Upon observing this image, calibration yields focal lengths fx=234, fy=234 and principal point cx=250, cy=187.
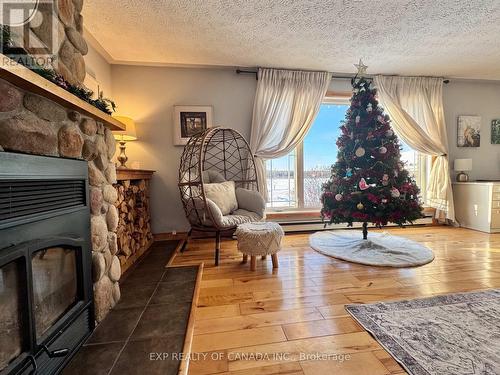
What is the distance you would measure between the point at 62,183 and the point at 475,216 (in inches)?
178

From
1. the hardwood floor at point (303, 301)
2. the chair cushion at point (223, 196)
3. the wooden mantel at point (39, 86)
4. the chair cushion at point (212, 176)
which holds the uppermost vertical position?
the wooden mantel at point (39, 86)

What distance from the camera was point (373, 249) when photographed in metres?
2.37

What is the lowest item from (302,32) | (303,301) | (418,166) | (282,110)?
(303,301)

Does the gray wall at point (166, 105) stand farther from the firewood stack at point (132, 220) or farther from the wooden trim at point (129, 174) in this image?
the wooden trim at point (129, 174)

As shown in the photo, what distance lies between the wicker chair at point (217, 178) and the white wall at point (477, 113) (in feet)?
10.3

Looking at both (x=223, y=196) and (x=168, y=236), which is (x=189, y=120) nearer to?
(x=223, y=196)

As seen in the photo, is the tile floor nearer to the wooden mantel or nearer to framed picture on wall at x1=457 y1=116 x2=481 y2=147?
the wooden mantel

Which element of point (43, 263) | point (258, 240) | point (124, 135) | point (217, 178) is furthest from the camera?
point (217, 178)

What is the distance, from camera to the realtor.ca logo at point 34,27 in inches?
36.3

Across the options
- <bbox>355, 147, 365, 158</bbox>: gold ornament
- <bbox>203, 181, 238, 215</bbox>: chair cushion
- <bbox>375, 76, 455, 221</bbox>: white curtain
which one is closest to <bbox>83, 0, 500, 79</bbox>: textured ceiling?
<bbox>375, 76, 455, 221</bbox>: white curtain

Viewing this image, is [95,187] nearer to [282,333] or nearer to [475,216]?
[282,333]

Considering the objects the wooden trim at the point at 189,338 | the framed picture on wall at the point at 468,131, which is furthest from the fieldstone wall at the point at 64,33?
the framed picture on wall at the point at 468,131

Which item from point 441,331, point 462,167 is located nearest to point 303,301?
point 441,331

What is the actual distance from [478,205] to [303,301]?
3289mm
